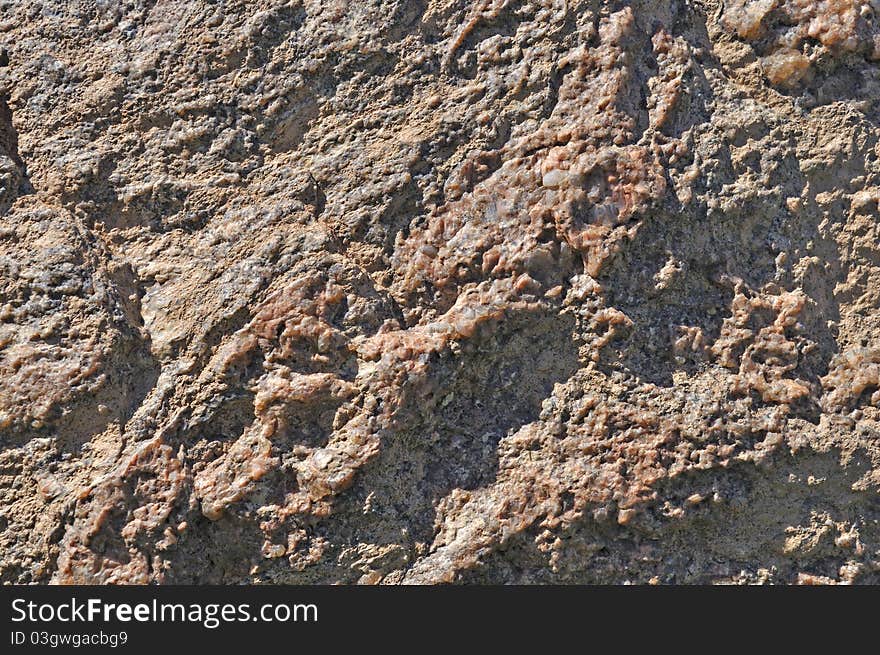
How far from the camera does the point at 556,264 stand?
1822 millimetres

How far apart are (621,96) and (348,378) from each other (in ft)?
2.92

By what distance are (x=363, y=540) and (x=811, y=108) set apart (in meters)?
1.44

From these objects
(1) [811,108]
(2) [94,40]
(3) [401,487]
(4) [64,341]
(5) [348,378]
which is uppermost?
(2) [94,40]

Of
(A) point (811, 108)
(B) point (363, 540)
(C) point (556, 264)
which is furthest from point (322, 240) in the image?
(A) point (811, 108)

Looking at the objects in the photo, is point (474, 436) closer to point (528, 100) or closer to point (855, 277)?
point (528, 100)

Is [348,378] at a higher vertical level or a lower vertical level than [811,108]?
lower

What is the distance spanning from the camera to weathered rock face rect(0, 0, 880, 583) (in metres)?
1.78

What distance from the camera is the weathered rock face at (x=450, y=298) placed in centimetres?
178

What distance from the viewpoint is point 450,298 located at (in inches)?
72.7

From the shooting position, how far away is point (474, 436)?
1818mm

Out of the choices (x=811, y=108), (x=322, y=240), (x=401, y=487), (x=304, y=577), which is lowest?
(x=304, y=577)

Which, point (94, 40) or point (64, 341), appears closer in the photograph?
point (64, 341)

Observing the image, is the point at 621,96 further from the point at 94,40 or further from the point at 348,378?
the point at 94,40

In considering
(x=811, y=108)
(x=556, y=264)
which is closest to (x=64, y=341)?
(x=556, y=264)
